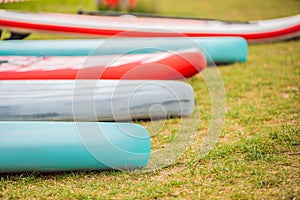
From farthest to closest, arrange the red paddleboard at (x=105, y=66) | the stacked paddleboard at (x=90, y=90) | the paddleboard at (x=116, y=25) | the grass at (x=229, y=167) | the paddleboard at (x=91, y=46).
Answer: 1. the paddleboard at (x=116, y=25)
2. the paddleboard at (x=91, y=46)
3. the red paddleboard at (x=105, y=66)
4. the stacked paddleboard at (x=90, y=90)
5. the grass at (x=229, y=167)

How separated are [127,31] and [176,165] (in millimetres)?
2483

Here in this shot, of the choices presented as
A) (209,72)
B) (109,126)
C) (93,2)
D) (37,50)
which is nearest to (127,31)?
(209,72)

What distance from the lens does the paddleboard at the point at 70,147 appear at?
234 cm

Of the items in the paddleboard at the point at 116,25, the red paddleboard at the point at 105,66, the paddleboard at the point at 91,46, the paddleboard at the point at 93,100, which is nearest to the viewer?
the paddleboard at the point at 93,100

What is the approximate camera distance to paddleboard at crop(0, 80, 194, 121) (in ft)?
9.41

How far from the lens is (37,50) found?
370 centimetres

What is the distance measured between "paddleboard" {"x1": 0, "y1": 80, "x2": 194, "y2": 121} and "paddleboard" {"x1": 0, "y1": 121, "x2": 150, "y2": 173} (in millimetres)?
449

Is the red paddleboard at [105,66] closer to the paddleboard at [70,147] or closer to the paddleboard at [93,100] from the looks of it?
the paddleboard at [93,100]

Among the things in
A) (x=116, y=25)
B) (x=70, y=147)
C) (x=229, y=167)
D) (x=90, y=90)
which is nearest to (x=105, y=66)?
(x=90, y=90)

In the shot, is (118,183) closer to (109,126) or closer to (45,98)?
(109,126)

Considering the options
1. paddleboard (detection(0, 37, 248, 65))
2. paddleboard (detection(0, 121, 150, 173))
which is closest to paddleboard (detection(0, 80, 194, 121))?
paddleboard (detection(0, 121, 150, 173))

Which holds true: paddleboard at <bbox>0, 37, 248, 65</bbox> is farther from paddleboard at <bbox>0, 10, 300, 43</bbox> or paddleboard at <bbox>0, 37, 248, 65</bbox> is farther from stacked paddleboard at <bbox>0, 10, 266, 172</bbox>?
paddleboard at <bbox>0, 10, 300, 43</bbox>

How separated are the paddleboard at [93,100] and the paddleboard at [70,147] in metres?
0.45

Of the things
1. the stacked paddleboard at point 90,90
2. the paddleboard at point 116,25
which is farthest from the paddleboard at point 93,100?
the paddleboard at point 116,25
